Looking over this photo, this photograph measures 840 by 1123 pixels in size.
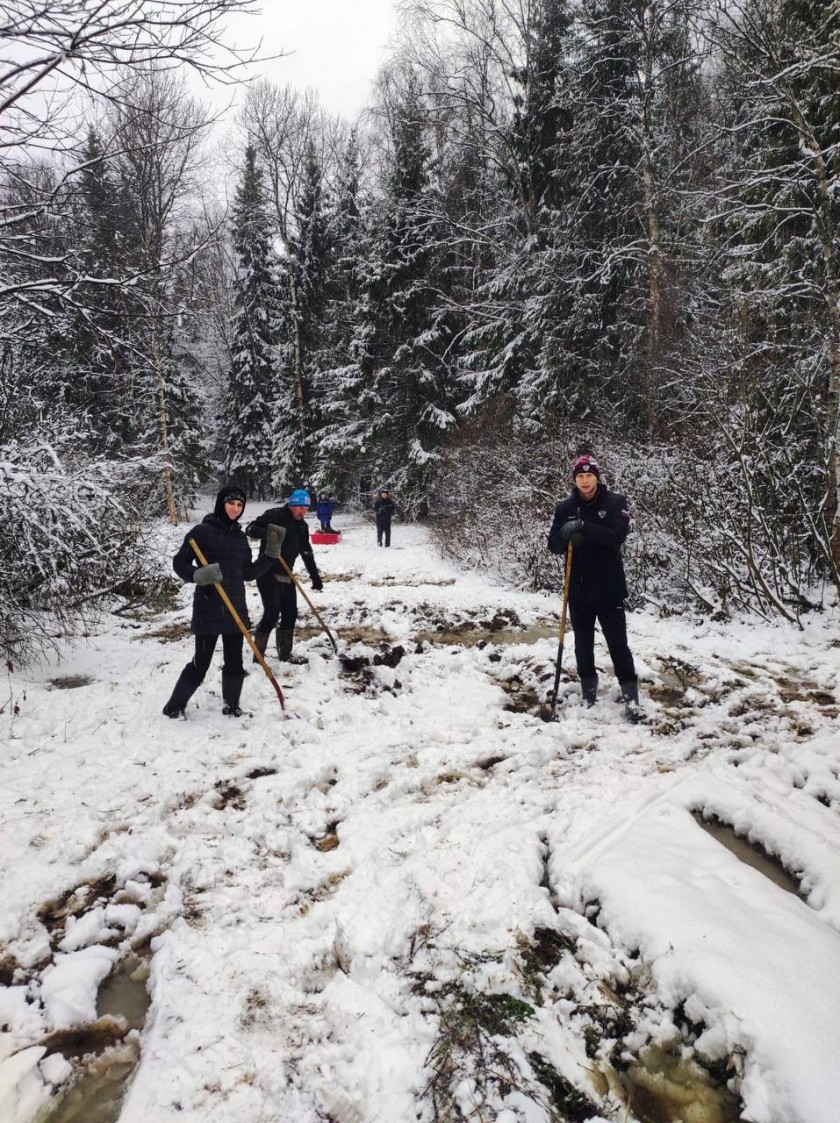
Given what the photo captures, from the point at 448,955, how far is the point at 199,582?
339 centimetres

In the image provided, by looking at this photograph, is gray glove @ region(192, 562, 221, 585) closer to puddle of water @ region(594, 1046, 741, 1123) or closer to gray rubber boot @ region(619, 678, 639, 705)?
gray rubber boot @ region(619, 678, 639, 705)

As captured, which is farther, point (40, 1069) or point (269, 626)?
point (269, 626)

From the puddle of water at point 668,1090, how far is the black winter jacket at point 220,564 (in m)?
3.97

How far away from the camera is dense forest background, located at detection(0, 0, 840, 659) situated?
5.62 metres

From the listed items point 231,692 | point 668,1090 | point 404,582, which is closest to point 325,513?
point 404,582

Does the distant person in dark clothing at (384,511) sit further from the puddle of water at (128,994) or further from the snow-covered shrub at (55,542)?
the puddle of water at (128,994)

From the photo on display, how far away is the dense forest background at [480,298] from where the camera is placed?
18.5ft

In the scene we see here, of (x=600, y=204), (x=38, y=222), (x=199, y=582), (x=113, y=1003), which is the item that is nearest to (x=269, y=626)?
(x=199, y=582)

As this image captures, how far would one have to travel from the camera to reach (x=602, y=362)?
13727mm

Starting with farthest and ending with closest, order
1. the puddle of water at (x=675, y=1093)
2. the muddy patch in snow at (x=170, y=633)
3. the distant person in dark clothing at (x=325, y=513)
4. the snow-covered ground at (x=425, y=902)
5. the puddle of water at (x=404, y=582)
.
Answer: the distant person in dark clothing at (x=325, y=513)
the puddle of water at (x=404, y=582)
the muddy patch in snow at (x=170, y=633)
the snow-covered ground at (x=425, y=902)
the puddle of water at (x=675, y=1093)

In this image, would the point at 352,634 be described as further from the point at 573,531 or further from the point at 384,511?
the point at 384,511

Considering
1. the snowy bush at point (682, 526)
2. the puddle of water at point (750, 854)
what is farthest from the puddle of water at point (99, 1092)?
the snowy bush at point (682, 526)

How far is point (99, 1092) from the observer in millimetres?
2025

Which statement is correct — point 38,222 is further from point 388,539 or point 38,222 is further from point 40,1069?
point 388,539
